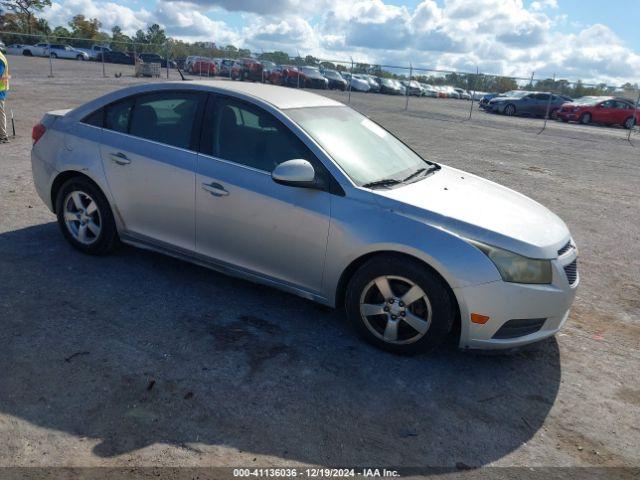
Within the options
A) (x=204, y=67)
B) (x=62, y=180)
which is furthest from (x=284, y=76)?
(x=62, y=180)

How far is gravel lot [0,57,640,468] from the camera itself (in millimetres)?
2820

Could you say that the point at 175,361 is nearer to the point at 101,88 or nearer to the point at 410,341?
the point at 410,341

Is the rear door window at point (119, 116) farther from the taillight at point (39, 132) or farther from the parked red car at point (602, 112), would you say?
the parked red car at point (602, 112)

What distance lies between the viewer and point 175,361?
347 cm

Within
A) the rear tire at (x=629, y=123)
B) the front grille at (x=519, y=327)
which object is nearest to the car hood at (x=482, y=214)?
the front grille at (x=519, y=327)

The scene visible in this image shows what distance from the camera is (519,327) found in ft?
11.6

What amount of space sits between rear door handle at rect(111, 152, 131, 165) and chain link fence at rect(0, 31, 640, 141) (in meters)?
20.1

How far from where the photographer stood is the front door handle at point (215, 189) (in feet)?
13.4

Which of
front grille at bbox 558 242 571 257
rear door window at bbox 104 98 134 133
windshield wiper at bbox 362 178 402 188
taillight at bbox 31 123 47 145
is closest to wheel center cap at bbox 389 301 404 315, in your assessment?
windshield wiper at bbox 362 178 402 188

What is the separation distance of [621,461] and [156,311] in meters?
3.16

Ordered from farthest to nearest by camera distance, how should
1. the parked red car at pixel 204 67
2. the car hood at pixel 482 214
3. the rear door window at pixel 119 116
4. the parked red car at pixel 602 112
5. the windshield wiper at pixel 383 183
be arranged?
1. the parked red car at pixel 204 67
2. the parked red car at pixel 602 112
3. the rear door window at pixel 119 116
4. the windshield wiper at pixel 383 183
5. the car hood at pixel 482 214

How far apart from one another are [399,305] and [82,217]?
306cm

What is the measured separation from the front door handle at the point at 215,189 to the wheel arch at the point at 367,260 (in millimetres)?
1093

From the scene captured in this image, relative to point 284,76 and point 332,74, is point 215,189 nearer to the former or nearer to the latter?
point 284,76
